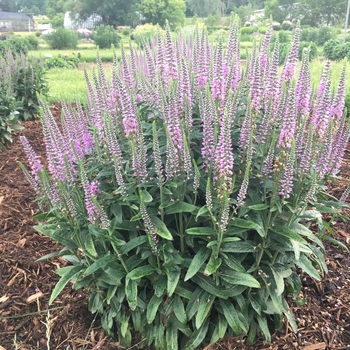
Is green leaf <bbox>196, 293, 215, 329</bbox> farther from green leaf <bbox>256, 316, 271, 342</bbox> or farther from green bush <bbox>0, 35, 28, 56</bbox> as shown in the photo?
green bush <bbox>0, 35, 28, 56</bbox>

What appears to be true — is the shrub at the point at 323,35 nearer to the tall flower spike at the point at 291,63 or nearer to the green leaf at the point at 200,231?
the tall flower spike at the point at 291,63

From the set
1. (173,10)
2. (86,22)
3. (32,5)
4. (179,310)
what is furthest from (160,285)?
(32,5)

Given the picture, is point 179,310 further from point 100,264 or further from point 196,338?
point 100,264

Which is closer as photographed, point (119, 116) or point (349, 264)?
point (119, 116)

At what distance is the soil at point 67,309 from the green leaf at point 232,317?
0.40m

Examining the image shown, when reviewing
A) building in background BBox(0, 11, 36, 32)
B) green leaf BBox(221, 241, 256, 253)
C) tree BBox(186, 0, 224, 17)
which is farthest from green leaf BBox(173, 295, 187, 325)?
building in background BBox(0, 11, 36, 32)

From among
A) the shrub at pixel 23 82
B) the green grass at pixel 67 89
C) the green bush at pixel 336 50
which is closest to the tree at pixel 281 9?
the green bush at pixel 336 50

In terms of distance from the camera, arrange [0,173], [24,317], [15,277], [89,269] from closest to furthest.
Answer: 1. [89,269]
2. [24,317]
3. [15,277]
4. [0,173]

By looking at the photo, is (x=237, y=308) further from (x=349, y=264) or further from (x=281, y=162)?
(x=349, y=264)

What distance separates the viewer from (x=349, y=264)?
13.6 ft

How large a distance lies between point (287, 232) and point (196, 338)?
1186mm

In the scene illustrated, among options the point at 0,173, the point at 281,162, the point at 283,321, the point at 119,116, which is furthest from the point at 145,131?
the point at 0,173

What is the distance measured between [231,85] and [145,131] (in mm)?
874

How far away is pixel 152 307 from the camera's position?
2.90 meters
